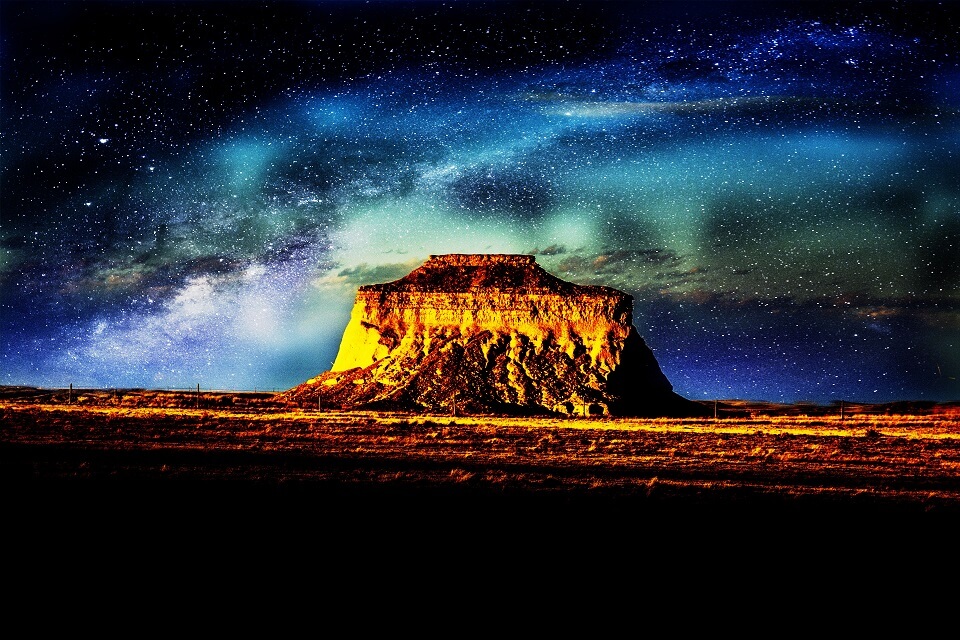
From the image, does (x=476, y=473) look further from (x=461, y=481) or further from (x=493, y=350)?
(x=493, y=350)

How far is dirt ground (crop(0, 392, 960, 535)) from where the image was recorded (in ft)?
37.6

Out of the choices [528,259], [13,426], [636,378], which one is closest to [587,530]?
[13,426]

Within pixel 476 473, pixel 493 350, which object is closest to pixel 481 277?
pixel 493 350

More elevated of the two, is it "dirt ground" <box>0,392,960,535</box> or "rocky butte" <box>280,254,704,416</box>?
"rocky butte" <box>280,254,704,416</box>

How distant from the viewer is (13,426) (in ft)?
107

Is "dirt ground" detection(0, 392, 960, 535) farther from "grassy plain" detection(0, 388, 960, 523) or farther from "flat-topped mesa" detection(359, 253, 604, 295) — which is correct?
"flat-topped mesa" detection(359, 253, 604, 295)

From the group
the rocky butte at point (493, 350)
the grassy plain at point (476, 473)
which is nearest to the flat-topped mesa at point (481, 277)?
the rocky butte at point (493, 350)

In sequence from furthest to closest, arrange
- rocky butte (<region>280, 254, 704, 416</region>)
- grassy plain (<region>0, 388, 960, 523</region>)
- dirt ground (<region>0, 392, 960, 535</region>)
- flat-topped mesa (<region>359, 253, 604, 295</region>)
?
flat-topped mesa (<region>359, 253, 604, 295</region>) < rocky butte (<region>280, 254, 704, 416</region>) < grassy plain (<region>0, 388, 960, 523</region>) < dirt ground (<region>0, 392, 960, 535</region>)

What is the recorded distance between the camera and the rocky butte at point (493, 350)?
6322 centimetres

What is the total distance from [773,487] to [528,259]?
65010 mm

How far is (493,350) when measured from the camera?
69562mm

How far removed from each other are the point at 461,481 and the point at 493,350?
53.9 meters

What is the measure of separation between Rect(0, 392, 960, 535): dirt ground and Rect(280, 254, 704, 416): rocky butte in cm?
3282

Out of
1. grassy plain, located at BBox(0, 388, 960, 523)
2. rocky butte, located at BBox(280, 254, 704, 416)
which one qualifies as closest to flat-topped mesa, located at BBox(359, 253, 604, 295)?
rocky butte, located at BBox(280, 254, 704, 416)
